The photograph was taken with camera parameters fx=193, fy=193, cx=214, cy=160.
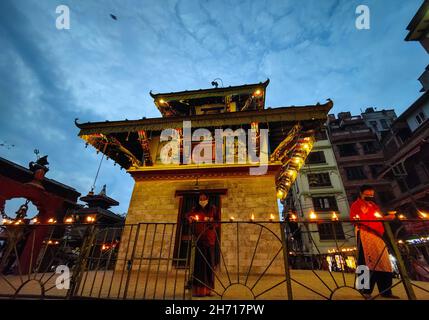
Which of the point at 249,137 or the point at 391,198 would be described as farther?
the point at 391,198

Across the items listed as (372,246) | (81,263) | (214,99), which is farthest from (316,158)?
(81,263)

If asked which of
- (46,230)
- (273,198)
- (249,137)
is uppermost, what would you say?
(249,137)

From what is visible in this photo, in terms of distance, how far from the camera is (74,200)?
38.3ft

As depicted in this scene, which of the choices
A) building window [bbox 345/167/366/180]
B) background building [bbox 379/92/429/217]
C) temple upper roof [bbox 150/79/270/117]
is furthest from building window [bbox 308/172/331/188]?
temple upper roof [bbox 150/79/270/117]

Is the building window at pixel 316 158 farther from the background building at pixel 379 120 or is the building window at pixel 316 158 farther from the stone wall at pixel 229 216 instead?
the stone wall at pixel 229 216

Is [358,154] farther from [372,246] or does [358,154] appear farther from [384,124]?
[372,246]

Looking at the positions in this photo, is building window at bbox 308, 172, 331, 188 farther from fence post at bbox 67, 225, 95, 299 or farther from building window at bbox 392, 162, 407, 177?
fence post at bbox 67, 225, 95, 299

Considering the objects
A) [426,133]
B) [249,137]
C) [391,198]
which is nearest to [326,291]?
[249,137]

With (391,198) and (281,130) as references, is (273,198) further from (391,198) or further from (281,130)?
(391,198)

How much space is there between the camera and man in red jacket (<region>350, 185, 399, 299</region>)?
372 cm

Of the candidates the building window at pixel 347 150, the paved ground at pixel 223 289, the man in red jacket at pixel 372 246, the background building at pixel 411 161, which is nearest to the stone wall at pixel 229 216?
the paved ground at pixel 223 289

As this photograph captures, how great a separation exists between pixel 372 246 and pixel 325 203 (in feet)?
81.8

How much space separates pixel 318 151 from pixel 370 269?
29253 millimetres

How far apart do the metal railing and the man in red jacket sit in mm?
158
